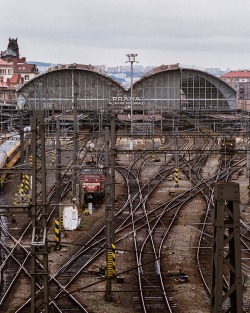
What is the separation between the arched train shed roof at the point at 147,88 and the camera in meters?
54.6

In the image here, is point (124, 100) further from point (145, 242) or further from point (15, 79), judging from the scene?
point (15, 79)

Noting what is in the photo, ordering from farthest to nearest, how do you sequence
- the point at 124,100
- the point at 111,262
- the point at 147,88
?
the point at 147,88
the point at 124,100
the point at 111,262

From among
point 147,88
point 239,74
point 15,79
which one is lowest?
point 147,88

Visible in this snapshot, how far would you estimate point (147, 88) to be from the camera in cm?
5556

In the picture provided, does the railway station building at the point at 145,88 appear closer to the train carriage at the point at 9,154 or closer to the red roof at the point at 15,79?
the train carriage at the point at 9,154

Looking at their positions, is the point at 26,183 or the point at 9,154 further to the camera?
Result: the point at 9,154

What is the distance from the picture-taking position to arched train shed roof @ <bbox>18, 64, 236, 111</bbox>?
54.6 m

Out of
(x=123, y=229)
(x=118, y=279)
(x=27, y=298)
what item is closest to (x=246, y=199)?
(x=123, y=229)

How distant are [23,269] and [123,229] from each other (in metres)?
5.48

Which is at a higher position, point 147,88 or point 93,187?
point 147,88

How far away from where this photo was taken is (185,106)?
5506cm

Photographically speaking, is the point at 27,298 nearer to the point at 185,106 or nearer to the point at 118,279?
the point at 118,279

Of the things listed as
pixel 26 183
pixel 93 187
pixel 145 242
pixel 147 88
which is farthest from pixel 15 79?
pixel 145 242

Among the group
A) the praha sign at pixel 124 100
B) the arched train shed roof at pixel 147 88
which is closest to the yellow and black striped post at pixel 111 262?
the praha sign at pixel 124 100
